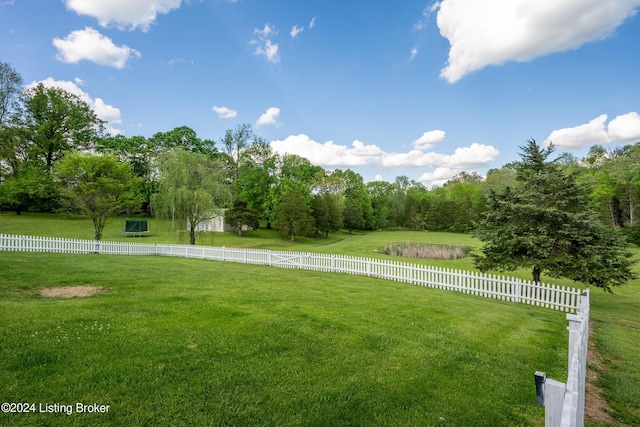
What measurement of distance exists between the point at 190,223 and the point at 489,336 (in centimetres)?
1900

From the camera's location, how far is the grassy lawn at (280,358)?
3.07 m

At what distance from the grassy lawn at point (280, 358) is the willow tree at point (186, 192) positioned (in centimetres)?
1180

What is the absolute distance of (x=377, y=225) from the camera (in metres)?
64.5

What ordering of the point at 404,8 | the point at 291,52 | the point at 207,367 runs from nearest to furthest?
the point at 207,367
the point at 404,8
the point at 291,52

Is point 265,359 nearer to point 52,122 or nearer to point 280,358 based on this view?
point 280,358

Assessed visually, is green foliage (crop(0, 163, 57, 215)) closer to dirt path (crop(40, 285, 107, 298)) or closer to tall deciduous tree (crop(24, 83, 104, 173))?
tall deciduous tree (crop(24, 83, 104, 173))

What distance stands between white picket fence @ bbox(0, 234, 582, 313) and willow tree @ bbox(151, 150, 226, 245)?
9.52 ft

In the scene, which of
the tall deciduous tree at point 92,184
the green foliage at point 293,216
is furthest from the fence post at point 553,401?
the green foliage at point 293,216

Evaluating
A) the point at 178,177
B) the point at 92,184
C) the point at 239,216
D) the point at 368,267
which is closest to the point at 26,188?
the point at 239,216

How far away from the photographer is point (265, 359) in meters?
4.04

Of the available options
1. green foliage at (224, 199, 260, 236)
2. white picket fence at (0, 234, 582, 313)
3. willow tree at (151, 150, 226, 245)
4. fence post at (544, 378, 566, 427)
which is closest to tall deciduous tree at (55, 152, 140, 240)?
white picket fence at (0, 234, 582, 313)

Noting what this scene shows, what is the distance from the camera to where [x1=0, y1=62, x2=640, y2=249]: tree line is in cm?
1964

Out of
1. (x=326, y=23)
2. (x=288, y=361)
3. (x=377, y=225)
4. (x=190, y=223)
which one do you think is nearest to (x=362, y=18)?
(x=326, y=23)

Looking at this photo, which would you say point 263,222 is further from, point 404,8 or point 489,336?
point 489,336
